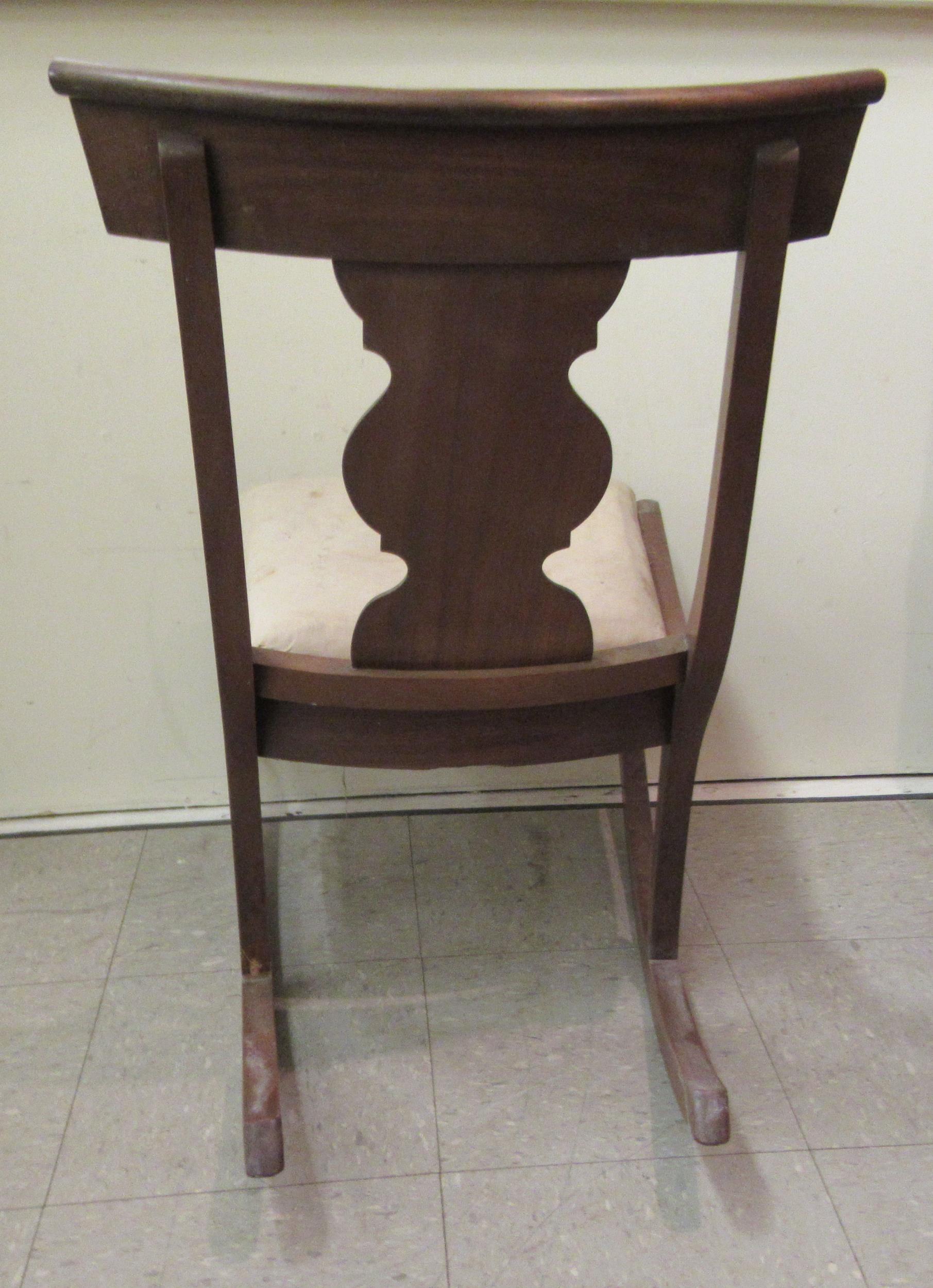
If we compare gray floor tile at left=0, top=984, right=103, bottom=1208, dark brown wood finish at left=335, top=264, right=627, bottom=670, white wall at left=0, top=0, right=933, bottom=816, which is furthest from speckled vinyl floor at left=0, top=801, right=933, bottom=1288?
dark brown wood finish at left=335, top=264, right=627, bottom=670

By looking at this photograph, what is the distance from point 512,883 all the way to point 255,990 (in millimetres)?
370

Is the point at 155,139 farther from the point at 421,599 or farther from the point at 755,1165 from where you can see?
the point at 755,1165

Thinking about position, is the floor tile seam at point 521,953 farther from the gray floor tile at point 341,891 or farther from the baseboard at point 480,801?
the baseboard at point 480,801

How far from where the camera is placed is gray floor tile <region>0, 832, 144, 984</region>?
49.0 inches

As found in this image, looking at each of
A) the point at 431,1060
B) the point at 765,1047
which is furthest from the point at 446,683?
the point at 765,1047

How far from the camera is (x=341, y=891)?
136 centimetres

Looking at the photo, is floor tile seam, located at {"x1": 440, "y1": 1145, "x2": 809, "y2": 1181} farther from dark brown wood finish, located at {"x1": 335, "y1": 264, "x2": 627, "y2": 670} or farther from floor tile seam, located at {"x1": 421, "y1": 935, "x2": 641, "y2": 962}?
dark brown wood finish, located at {"x1": 335, "y1": 264, "x2": 627, "y2": 670}

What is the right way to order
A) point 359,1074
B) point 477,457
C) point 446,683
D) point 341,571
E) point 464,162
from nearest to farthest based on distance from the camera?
point 464,162
point 477,457
point 446,683
point 341,571
point 359,1074

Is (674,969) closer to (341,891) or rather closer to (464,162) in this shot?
(341,891)

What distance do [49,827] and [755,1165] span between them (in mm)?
940

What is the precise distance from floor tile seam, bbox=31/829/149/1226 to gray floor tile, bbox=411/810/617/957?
338mm

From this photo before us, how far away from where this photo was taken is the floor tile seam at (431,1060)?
3.08 ft

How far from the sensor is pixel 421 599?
85 centimetres

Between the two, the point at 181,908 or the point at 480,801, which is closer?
the point at 181,908
